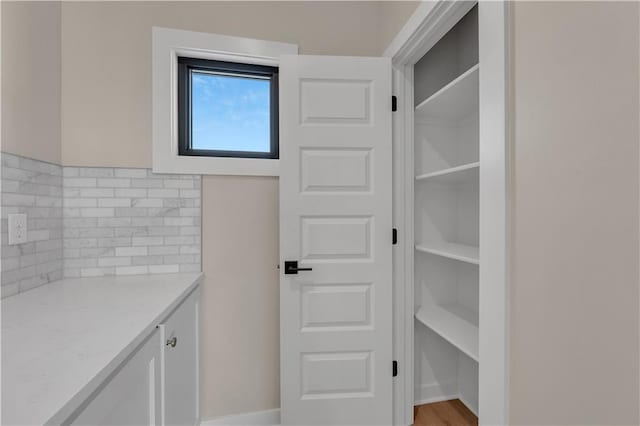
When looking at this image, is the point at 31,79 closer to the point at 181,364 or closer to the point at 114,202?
the point at 114,202

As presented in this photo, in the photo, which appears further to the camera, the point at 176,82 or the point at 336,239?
the point at 176,82

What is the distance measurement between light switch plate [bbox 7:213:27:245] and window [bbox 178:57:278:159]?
77 centimetres

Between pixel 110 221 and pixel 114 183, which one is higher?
pixel 114 183

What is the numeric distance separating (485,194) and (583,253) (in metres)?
0.32

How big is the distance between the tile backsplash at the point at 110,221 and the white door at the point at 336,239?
59 centimetres

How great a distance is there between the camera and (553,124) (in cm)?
72

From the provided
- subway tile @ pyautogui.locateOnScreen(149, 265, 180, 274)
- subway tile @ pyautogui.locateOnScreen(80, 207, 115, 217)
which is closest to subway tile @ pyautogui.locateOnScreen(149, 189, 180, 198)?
subway tile @ pyautogui.locateOnScreen(80, 207, 115, 217)

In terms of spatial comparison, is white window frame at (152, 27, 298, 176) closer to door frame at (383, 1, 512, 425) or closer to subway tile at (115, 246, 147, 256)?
subway tile at (115, 246, 147, 256)

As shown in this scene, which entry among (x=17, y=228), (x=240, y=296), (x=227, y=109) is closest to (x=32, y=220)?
(x=17, y=228)

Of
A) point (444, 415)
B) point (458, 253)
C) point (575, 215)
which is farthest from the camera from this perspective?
point (444, 415)

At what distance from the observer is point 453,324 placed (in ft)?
5.26

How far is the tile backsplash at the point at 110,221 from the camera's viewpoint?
1.32 metres

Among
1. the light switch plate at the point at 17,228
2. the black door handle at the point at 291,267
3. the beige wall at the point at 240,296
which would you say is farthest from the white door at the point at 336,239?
the light switch plate at the point at 17,228

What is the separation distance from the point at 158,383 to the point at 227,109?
4.96 ft
